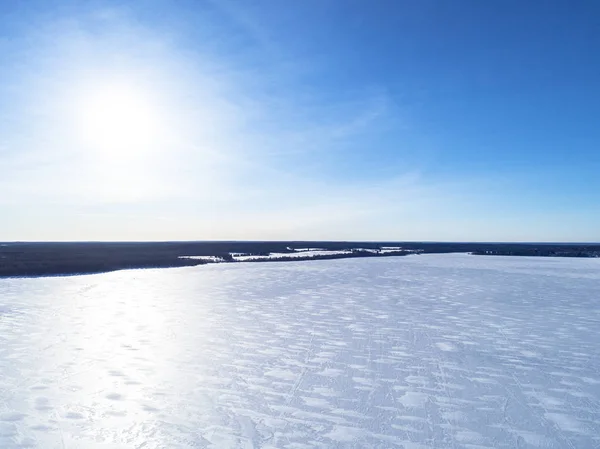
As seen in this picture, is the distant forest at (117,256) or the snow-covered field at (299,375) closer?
the snow-covered field at (299,375)

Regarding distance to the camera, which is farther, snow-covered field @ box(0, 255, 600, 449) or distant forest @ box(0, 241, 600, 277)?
distant forest @ box(0, 241, 600, 277)

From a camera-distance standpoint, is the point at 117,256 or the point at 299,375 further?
the point at 117,256

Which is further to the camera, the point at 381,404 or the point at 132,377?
the point at 132,377

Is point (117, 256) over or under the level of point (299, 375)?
over

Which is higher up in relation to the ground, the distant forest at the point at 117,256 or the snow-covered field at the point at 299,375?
the distant forest at the point at 117,256

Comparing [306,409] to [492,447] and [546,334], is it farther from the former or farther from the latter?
[546,334]

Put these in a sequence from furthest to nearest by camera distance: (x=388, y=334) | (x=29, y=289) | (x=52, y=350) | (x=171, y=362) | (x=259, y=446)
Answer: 1. (x=29, y=289)
2. (x=388, y=334)
3. (x=52, y=350)
4. (x=171, y=362)
5. (x=259, y=446)

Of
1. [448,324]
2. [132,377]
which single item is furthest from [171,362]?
[448,324]

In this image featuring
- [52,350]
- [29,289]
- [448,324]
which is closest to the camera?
[52,350]
